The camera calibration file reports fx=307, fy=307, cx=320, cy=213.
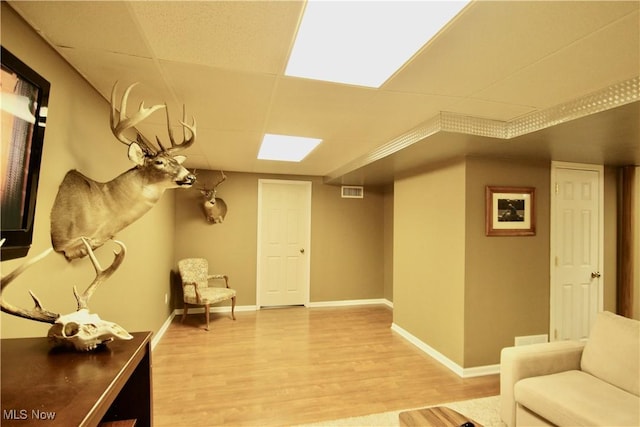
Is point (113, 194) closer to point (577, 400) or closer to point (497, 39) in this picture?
point (497, 39)

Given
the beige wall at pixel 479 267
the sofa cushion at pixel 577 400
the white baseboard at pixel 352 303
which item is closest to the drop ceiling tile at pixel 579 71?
the beige wall at pixel 479 267

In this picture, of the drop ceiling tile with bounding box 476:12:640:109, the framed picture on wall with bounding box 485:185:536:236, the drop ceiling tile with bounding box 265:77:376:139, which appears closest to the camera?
the drop ceiling tile with bounding box 476:12:640:109

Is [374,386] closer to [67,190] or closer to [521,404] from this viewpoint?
[521,404]

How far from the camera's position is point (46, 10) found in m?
1.19

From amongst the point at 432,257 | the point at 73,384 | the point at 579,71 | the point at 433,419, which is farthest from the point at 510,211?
the point at 73,384

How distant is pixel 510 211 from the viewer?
321 cm

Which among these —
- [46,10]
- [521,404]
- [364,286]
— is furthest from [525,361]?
[364,286]

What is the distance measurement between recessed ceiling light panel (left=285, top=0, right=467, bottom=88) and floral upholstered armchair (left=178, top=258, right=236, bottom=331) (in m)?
3.63

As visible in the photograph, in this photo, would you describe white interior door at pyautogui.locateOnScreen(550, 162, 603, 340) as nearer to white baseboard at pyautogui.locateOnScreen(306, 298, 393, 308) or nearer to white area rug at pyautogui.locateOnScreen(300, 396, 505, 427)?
white area rug at pyautogui.locateOnScreen(300, 396, 505, 427)

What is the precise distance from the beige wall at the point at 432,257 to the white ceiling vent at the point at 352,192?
1487mm

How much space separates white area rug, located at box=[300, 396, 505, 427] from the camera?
226cm

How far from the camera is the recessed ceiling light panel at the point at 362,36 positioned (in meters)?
1.17

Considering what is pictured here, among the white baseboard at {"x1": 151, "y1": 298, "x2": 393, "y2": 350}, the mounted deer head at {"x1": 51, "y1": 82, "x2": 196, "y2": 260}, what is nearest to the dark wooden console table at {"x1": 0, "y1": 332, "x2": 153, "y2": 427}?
the mounted deer head at {"x1": 51, "y1": 82, "x2": 196, "y2": 260}

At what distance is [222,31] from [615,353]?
298 cm
